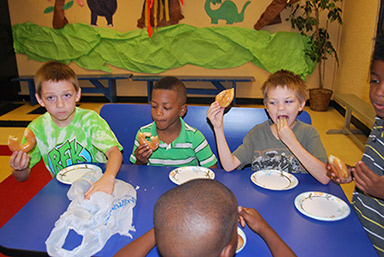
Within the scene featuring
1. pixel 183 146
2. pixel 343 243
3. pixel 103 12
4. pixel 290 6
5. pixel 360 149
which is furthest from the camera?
pixel 103 12

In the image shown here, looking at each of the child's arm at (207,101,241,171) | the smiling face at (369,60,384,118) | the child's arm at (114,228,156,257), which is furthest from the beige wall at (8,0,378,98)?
the child's arm at (114,228,156,257)

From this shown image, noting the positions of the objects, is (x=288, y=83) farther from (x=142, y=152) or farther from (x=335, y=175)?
(x=142, y=152)

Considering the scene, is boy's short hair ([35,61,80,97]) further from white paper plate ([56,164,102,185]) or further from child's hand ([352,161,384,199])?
child's hand ([352,161,384,199])

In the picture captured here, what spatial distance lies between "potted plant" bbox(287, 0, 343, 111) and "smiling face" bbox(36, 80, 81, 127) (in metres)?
5.05

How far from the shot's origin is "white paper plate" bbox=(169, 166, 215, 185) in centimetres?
162

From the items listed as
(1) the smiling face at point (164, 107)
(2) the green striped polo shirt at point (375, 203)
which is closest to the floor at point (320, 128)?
(2) the green striped polo shirt at point (375, 203)

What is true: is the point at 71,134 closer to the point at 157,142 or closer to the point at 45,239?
the point at 157,142

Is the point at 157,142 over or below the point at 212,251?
below

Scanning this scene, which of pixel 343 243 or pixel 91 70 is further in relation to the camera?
pixel 91 70

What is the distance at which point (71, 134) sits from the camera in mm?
1896

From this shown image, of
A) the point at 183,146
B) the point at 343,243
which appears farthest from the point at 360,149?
the point at 343,243

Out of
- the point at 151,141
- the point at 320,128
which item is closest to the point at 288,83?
the point at 151,141

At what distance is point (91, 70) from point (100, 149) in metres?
5.59

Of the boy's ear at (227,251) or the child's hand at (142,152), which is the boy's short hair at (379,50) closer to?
the boy's ear at (227,251)
